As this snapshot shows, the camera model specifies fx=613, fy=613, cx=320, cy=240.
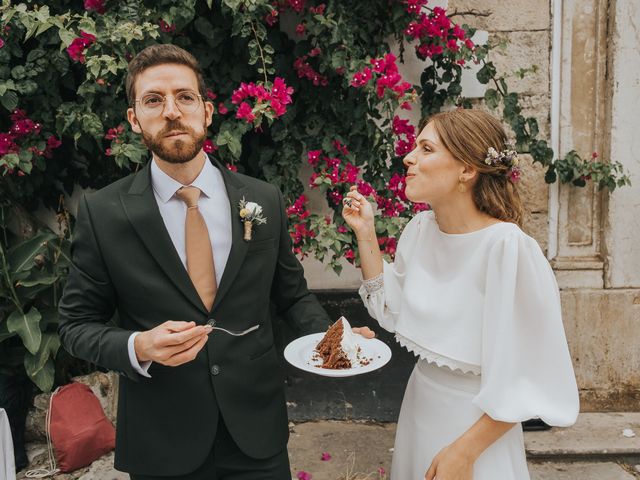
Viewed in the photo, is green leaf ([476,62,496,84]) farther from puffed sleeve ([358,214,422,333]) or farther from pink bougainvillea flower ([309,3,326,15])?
puffed sleeve ([358,214,422,333])

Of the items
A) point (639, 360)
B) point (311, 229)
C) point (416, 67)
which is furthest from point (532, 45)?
point (639, 360)

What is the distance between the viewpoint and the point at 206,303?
6.47ft

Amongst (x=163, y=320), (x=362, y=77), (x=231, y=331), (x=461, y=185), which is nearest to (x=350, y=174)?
(x=362, y=77)

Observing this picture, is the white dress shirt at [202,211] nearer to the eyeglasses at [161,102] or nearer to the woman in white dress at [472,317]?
the eyeglasses at [161,102]

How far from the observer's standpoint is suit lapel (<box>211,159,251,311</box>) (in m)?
1.94

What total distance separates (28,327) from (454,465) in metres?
2.80

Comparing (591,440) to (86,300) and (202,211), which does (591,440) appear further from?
(86,300)

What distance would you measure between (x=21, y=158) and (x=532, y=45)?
3357mm

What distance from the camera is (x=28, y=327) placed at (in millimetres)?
3643

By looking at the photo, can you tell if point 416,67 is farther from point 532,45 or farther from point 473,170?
point 473,170

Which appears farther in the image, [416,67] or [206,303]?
[416,67]

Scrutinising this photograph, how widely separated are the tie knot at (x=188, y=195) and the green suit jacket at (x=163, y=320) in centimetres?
9

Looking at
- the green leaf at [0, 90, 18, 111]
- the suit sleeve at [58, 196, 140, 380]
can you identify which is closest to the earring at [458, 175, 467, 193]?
the suit sleeve at [58, 196, 140, 380]

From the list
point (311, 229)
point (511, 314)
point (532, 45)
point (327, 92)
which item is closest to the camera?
point (511, 314)
